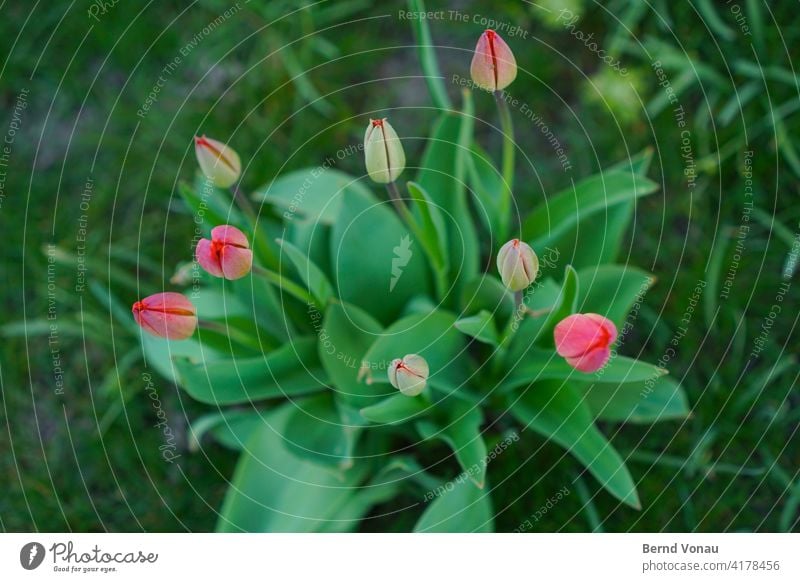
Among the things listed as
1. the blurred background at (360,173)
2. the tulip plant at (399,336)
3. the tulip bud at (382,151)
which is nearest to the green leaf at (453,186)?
the tulip plant at (399,336)

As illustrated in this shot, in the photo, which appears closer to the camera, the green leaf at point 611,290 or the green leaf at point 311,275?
the green leaf at point 311,275

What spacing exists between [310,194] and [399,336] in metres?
0.28

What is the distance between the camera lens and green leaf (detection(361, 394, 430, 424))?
0.93m

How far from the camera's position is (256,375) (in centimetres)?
101

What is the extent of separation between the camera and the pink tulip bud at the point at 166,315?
2.67 ft

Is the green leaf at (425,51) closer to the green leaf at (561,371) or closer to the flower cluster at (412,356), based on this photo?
the flower cluster at (412,356)

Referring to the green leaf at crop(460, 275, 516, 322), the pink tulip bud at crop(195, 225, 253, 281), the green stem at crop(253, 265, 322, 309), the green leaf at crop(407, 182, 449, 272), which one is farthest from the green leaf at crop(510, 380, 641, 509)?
the pink tulip bud at crop(195, 225, 253, 281)

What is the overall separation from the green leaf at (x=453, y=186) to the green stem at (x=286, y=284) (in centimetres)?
20

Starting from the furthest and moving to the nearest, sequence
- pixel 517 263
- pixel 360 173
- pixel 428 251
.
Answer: pixel 360 173
pixel 428 251
pixel 517 263

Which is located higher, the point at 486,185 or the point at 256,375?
the point at 486,185

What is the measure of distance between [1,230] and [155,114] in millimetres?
344

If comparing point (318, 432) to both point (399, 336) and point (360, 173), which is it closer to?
point (399, 336)

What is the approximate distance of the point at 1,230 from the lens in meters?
1.49

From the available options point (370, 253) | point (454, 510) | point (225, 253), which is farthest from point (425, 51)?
point (454, 510)
